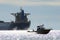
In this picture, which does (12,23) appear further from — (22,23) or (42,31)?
(42,31)

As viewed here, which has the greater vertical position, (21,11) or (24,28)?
(21,11)

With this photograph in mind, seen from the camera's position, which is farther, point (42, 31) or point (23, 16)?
point (23, 16)

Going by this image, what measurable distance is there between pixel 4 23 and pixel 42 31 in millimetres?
71463

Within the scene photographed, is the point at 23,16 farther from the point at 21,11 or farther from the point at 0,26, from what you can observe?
the point at 0,26

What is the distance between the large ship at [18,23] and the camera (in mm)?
172375

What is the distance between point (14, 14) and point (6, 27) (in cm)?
939

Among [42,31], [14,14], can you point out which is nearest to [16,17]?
[14,14]

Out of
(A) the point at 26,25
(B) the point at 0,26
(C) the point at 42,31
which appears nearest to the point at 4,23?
(B) the point at 0,26

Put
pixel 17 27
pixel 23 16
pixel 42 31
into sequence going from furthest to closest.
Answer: pixel 17 27 → pixel 23 16 → pixel 42 31

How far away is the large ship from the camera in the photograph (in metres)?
172

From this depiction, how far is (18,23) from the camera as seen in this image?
17988cm

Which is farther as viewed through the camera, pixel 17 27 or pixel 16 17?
pixel 17 27

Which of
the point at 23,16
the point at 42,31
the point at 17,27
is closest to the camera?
the point at 42,31

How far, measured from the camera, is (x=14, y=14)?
584 feet
